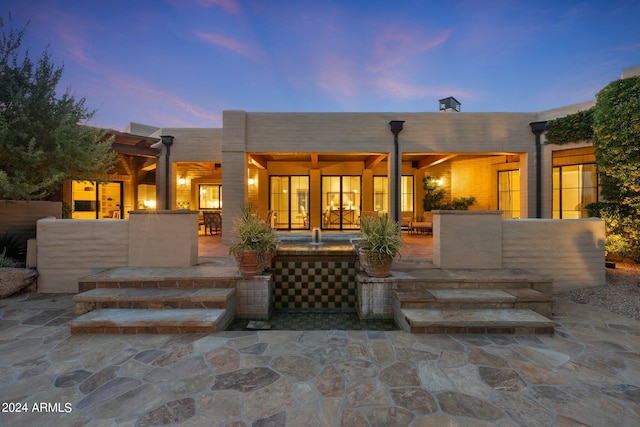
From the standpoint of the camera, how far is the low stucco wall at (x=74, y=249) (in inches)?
169

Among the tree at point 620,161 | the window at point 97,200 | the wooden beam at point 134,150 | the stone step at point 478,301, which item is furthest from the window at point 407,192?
the window at point 97,200

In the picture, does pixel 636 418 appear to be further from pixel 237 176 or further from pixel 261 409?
pixel 237 176

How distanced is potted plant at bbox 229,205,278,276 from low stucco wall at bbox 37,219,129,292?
2035 millimetres

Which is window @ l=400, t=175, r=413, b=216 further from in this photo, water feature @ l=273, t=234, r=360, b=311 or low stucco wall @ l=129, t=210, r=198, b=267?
low stucco wall @ l=129, t=210, r=198, b=267

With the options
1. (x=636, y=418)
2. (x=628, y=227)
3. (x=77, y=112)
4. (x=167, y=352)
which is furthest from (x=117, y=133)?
(x=628, y=227)

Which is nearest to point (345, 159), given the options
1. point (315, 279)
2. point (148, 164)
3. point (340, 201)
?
point (340, 201)

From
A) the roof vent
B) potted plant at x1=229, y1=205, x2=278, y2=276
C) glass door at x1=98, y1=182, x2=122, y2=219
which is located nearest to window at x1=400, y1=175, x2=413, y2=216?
the roof vent

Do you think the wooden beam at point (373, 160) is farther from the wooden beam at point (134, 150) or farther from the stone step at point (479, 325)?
the wooden beam at point (134, 150)

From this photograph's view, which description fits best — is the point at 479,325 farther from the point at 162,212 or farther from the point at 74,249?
the point at 74,249

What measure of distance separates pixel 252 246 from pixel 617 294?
5.50 meters

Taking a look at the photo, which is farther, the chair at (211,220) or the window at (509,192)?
the window at (509,192)

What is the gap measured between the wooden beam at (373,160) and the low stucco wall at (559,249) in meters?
4.44

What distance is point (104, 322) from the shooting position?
286cm

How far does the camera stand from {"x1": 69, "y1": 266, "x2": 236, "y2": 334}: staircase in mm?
2855
